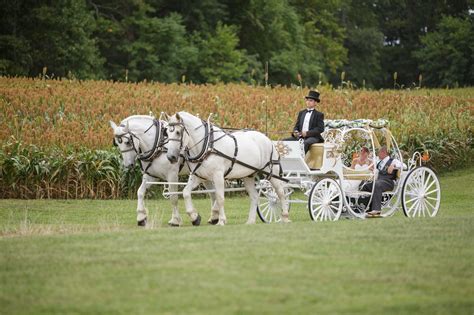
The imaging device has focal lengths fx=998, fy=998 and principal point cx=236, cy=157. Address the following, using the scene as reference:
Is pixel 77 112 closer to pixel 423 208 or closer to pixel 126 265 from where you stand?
pixel 423 208

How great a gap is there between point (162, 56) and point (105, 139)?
25761 millimetres

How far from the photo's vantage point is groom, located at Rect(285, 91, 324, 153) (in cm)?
1609

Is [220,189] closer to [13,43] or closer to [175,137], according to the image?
[175,137]

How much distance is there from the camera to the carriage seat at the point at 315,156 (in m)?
15.9

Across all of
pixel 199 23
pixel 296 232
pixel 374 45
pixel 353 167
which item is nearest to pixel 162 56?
pixel 199 23

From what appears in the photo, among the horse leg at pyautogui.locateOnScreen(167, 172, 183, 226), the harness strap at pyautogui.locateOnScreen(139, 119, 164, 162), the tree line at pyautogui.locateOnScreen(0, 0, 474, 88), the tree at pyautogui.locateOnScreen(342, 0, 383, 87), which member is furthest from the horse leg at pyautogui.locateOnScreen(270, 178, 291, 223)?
the tree at pyautogui.locateOnScreen(342, 0, 383, 87)

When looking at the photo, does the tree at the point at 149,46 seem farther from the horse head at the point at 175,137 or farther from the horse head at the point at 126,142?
the horse head at the point at 175,137

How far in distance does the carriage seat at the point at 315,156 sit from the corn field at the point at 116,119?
3.22 meters

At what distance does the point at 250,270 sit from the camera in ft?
33.4

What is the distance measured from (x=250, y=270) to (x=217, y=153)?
4.90m

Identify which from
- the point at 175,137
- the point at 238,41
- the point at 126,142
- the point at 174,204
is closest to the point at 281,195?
the point at 174,204

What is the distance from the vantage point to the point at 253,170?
50.8 feet

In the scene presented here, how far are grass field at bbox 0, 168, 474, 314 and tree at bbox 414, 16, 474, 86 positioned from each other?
48.5 metres

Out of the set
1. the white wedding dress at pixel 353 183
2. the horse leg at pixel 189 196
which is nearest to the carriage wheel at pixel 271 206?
the white wedding dress at pixel 353 183
